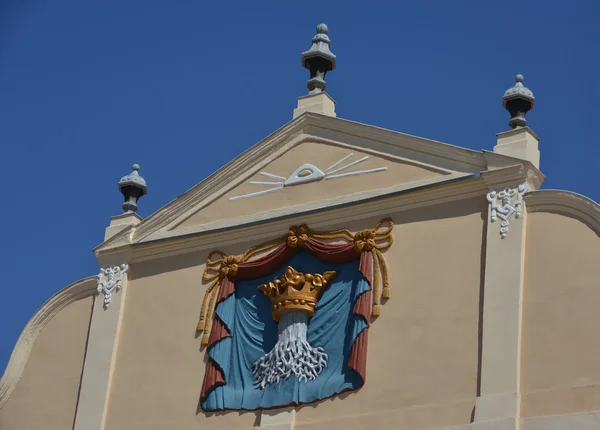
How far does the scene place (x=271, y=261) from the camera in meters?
18.8

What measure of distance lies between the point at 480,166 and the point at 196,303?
12.7 feet

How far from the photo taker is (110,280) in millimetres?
20234

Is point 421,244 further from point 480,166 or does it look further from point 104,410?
point 104,410

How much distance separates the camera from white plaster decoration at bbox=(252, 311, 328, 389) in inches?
706

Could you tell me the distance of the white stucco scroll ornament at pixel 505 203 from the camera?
17281 millimetres

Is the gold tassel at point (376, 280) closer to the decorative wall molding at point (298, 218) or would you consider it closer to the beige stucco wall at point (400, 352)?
the beige stucco wall at point (400, 352)

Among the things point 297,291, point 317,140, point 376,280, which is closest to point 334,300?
point 297,291

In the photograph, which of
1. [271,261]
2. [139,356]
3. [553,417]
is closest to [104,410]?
[139,356]

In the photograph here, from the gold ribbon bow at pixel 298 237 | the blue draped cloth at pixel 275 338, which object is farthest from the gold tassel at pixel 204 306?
the gold ribbon bow at pixel 298 237

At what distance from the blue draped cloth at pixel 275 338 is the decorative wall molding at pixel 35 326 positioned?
8.00ft

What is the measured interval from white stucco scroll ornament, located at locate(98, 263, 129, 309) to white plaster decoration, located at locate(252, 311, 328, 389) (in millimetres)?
2605

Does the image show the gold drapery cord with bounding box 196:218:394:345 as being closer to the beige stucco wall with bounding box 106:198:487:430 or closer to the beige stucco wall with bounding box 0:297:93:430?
the beige stucco wall with bounding box 106:198:487:430

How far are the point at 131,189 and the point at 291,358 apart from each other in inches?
153

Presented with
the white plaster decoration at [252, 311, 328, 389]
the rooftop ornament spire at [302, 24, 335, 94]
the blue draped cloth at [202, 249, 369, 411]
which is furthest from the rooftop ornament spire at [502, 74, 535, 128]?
the white plaster decoration at [252, 311, 328, 389]
